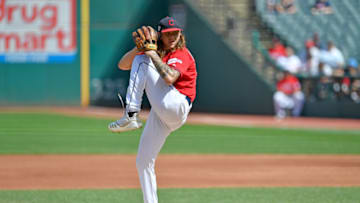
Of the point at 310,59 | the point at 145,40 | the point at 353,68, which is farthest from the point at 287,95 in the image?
the point at 145,40

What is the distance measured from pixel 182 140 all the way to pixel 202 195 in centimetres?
691

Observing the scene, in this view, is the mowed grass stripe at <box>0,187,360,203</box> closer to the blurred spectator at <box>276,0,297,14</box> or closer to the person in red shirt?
the person in red shirt

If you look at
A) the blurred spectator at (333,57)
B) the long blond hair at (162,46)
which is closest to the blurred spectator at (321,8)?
the blurred spectator at (333,57)

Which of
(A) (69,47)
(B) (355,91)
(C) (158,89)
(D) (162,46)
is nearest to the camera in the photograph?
(C) (158,89)

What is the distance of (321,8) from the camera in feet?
72.7

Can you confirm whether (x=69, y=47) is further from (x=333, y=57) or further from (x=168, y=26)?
(x=168, y=26)

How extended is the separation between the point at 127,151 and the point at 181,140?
7.93 feet

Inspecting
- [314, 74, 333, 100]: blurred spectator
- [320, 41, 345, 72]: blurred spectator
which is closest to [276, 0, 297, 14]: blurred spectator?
[320, 41, 345, 72]: blurred spectator

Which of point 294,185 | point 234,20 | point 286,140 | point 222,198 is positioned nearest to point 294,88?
point 234,20

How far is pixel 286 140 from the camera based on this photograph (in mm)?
14891

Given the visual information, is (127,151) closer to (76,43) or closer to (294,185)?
(294,185)

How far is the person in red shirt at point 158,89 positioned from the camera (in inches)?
211

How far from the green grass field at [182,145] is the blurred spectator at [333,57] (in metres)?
4.05

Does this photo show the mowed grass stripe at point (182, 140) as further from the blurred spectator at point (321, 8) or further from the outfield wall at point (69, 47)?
the outfield wall at point (69, 47)
